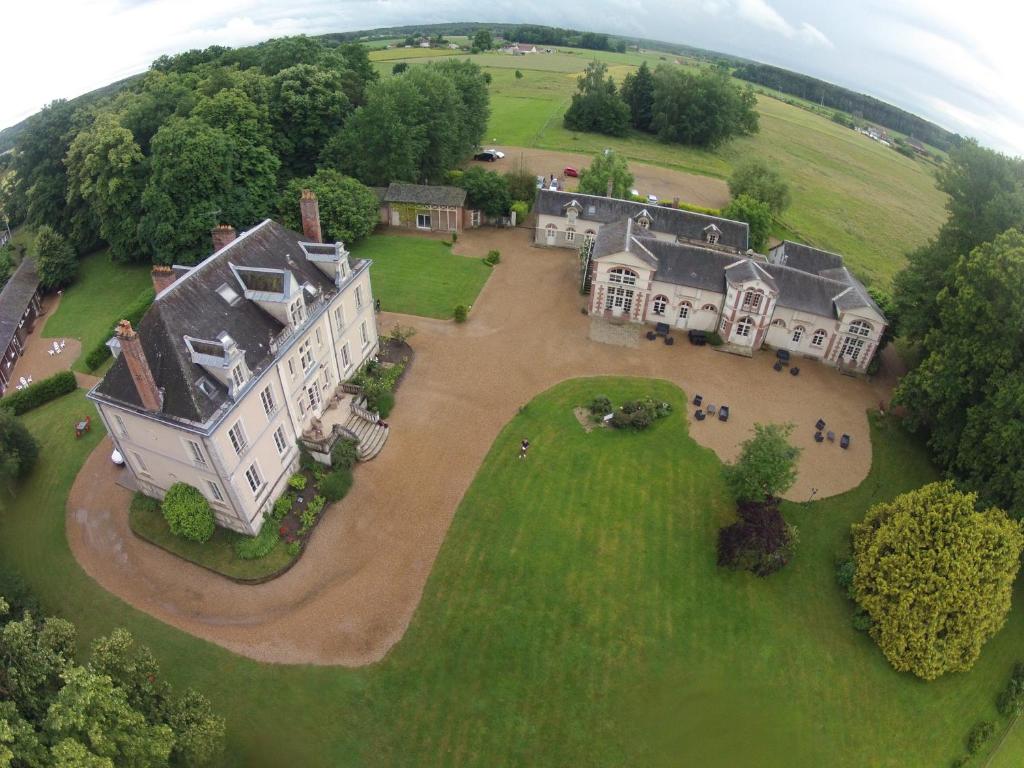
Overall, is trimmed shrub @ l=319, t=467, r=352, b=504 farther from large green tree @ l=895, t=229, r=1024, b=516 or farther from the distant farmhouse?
large green tree @ l=895, t=229, r=1024, b=516

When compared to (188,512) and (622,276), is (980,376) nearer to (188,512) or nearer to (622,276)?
(622,276)

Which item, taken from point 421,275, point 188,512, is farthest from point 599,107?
point 188,512

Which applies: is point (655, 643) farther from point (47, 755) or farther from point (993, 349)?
point (993, 349)

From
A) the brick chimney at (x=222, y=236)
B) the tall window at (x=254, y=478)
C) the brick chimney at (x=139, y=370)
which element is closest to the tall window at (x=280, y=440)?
the tall window at (x=254, y=478)

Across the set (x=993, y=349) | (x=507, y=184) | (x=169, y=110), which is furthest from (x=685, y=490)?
(x=169, y=110)

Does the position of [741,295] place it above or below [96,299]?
above

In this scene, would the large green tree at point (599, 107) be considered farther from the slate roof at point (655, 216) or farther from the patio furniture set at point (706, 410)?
the patio furniture set at point (706, 410)

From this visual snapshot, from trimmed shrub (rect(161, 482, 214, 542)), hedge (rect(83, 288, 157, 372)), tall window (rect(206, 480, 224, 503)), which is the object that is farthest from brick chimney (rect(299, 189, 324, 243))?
trimmed shrub (rect(161, 482, 214, 542))
